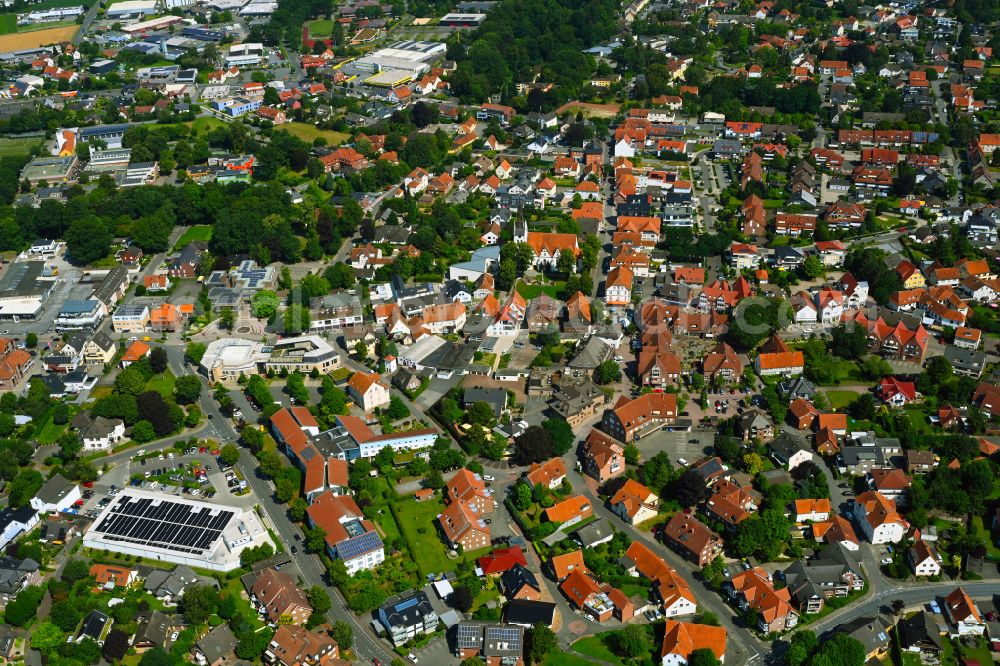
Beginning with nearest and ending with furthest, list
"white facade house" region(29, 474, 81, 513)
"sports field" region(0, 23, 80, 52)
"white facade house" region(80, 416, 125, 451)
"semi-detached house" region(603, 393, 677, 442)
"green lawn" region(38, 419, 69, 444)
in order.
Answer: "white facade house" region(29, 474, 81, 513), "semi-detached house" region(603, 393, 677, 442), "white facade house" region(80, 416, 125, 451), "green lawn" region(38, 419, 69, 444), "sports field" region(0, 23, 80, 52)

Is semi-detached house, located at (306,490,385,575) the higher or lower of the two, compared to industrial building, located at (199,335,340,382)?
lower

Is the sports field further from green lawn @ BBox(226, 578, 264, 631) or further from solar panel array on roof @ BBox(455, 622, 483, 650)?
solar panel array on roof @ BBox(455, 622, 483, 650)

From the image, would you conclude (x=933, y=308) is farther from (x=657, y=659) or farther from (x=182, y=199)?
(x=182, y=199)

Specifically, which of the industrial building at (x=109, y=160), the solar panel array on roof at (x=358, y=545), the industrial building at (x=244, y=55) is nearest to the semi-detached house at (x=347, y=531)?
the solar panel array on roof at (x=358, y=545)

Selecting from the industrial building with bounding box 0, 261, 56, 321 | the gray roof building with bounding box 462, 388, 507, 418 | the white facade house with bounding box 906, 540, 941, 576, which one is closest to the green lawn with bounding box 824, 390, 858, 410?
the white facade house with bounding box 906, 540, 941, 576

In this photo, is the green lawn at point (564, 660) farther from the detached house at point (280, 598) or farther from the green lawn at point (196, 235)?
the green lawn at point (196, 235)

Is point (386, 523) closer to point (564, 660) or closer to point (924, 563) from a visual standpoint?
point (564, 660)
